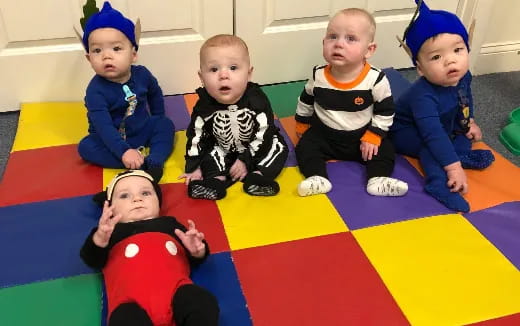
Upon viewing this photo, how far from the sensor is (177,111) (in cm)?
190

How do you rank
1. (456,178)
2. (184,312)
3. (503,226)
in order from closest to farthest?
1. (184,312)
2. (503,226)
3. (456,178)

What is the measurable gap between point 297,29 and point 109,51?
A: 0.82 metres

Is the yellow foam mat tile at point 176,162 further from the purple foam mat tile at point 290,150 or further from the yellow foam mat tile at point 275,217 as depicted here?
the purple foam mat tile at point 290,150

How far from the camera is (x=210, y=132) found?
1.51m

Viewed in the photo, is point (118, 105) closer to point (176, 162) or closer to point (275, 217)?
point (176, 162)

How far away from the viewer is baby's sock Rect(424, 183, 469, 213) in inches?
54.8

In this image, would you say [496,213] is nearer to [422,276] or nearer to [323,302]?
[422,276]

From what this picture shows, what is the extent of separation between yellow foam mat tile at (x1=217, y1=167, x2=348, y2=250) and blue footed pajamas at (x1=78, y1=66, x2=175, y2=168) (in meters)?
0.30

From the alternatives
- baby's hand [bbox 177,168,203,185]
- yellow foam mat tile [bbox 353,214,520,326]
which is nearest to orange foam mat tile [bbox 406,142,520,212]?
yellow foam mat tile [bbox 353,214,520,326]

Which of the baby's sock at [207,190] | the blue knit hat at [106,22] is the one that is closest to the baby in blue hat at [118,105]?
the blue knit hat at [106,22]

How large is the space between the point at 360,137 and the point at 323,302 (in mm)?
585

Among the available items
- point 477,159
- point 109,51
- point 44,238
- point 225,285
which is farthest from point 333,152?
point 44,238

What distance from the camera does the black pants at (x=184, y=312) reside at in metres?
0.97

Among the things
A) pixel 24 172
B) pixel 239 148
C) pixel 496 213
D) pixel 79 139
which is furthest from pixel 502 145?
pixel 24 172
